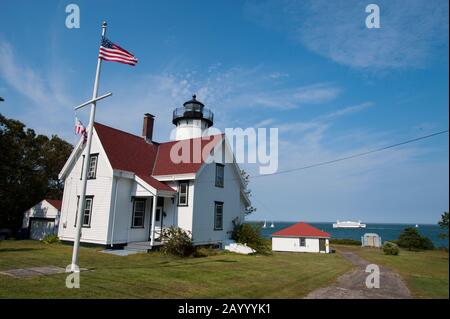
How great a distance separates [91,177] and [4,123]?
11.5m

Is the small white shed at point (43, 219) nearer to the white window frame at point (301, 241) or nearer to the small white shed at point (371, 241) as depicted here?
the white window frame at point (301, 241)

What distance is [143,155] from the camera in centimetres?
2306

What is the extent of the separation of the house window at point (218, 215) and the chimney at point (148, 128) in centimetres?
765

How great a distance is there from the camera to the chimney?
2522cm

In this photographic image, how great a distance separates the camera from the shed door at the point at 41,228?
2469cm

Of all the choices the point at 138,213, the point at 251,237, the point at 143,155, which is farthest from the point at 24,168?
the point at 251,237

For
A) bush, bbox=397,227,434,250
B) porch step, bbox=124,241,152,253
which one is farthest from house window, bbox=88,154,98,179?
bush, bbox=397,227,434,250

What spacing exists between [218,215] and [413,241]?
3705 cm

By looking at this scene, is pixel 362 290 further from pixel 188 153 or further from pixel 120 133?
pixel 120 133

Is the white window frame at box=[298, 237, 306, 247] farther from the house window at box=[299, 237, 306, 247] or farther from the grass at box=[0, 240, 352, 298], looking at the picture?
the grass at box=[0, 240, 352, 298]

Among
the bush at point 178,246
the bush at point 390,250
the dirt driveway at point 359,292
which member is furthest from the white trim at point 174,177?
the bush at point 390,250
